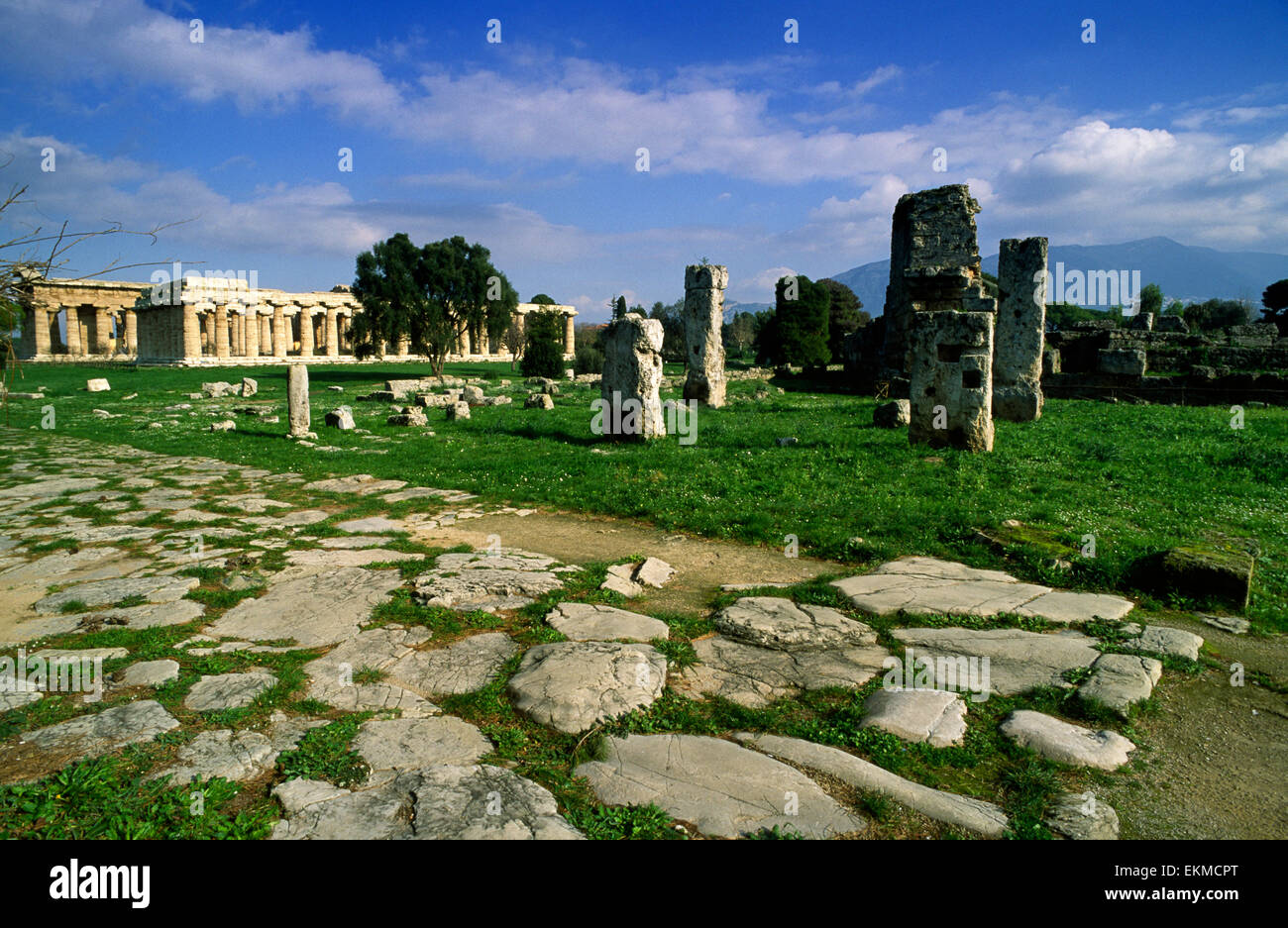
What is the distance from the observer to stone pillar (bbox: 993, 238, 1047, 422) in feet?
53.4

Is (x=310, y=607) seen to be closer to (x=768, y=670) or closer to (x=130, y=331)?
(x=768, y=670)

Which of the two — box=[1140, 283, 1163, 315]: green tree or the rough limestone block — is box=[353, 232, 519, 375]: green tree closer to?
the rough limestone block

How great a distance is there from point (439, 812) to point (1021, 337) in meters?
17.3

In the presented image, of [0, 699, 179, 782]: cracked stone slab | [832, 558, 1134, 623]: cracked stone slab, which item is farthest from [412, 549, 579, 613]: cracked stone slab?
[832, 558, 1134, 623]: cracked stone slab

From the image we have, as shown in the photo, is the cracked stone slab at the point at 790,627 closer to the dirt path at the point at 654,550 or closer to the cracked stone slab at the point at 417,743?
the dirt path at the point at 654,550

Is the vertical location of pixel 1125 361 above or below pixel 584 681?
above

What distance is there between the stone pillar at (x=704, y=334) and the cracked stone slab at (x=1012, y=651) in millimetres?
15098

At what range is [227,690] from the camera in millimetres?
3973

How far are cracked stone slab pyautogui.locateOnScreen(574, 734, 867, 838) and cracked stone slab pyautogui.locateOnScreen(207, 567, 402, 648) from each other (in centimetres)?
251

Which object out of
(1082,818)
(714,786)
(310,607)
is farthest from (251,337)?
(1082,818)

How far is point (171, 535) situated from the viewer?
7.66 meters
